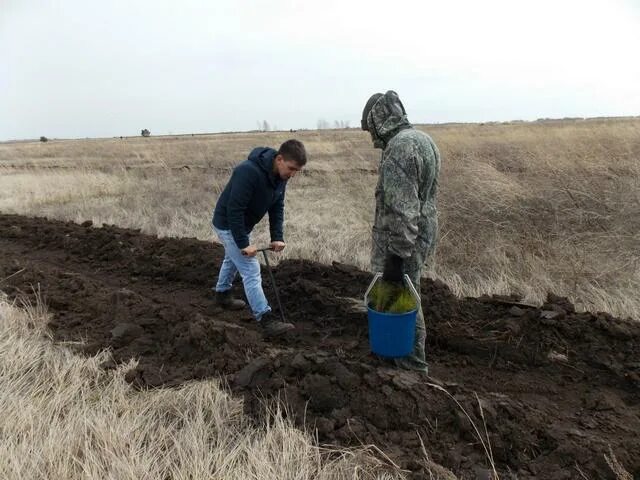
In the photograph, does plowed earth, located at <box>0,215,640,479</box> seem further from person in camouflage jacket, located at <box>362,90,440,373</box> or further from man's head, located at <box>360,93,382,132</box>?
man's head, located at <box>360,93,382,132</box>

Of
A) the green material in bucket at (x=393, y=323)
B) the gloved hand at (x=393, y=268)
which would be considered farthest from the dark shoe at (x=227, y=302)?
the gloved hand at (x=393, y=268)

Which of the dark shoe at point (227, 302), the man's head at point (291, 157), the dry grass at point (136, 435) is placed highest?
the man's head at point (291, 157)

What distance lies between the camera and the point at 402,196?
3352 mm

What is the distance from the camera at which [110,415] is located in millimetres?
3059

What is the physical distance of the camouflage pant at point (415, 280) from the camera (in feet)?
12.1

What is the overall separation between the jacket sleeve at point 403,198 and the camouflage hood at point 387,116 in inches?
9.0

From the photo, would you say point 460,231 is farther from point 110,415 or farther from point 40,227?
point 40,227

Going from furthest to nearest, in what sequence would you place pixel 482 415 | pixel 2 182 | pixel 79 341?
1. pixel 2 182
2. pixel 79 341
3. pixel 482 415

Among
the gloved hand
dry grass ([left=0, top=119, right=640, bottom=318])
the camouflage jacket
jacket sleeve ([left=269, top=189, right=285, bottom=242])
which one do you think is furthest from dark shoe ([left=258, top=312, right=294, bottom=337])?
dry grass ([left=0, top=119, right=640, bottom=318])

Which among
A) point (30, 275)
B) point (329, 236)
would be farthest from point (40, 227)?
point (329, 236)

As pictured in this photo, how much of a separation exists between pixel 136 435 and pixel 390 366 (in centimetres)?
193

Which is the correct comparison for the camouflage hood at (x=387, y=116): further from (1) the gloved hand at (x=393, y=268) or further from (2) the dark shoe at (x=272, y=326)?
(2) the dark shoe at (x=272, y=326)

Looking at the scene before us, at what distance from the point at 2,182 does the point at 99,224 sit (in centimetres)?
1019

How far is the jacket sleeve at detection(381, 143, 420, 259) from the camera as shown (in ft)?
10.9
